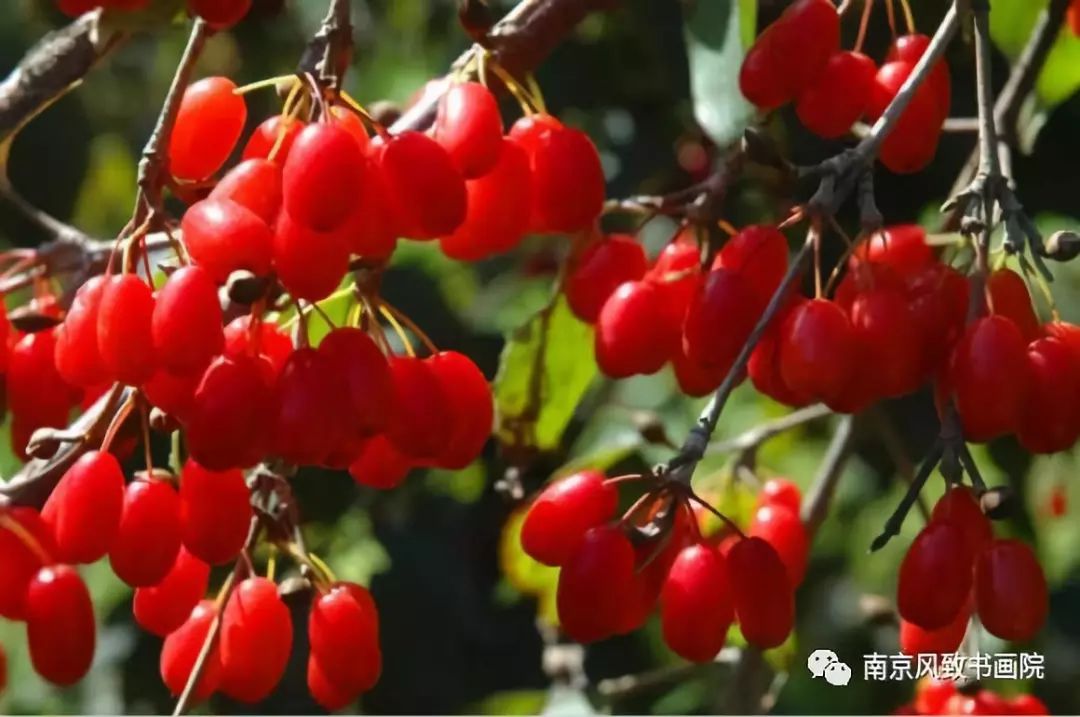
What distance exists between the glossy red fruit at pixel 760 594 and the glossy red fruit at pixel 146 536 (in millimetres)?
331

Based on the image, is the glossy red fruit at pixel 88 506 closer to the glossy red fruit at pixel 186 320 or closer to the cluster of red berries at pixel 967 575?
the glossy red fruit at pixel 186 320

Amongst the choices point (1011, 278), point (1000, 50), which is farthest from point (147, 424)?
point (1000, 50)

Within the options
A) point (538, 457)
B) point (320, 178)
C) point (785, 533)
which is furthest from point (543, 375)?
point (320, 178)

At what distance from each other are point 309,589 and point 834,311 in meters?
0.41

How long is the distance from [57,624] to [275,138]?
13.1 inches

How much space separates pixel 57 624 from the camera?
3.10ft

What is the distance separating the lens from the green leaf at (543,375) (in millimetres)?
1337

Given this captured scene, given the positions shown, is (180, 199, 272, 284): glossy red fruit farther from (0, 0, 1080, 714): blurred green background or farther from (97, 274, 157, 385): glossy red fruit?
(0, 0, 1080, 714): blurred green background

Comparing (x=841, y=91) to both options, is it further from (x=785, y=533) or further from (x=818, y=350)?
(x=785, y=533)

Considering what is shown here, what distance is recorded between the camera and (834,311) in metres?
0.84

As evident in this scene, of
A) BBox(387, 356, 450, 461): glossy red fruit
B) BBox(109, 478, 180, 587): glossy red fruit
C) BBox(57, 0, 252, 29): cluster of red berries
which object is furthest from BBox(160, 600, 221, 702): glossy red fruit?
BBox(57, 0, 252, 29): cluster of red berries

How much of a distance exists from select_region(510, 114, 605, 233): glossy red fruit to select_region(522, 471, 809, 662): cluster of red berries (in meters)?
0.18

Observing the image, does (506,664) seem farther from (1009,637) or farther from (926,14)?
(1009,637)

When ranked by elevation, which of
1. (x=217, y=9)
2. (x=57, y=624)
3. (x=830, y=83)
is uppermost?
(x=217, y=9)
